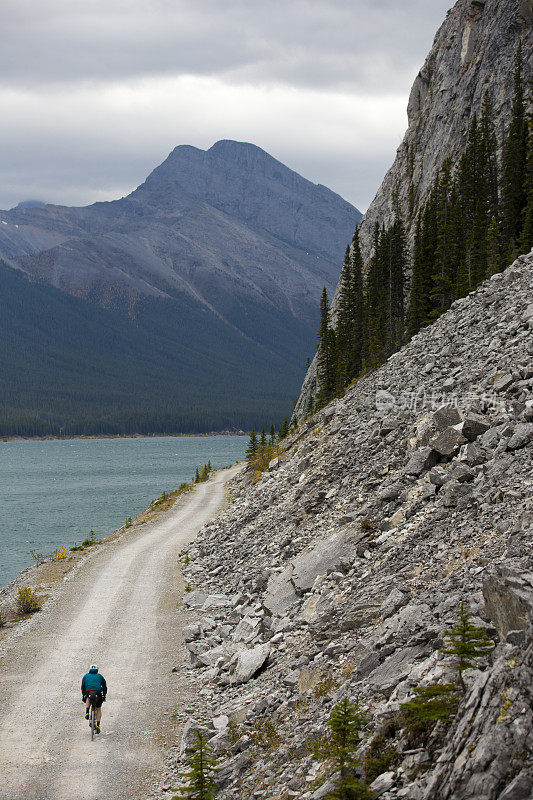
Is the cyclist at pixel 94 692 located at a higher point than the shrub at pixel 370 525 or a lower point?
lower

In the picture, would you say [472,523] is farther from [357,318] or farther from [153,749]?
[357,318]

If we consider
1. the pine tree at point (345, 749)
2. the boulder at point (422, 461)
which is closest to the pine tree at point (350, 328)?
the boulder at point (422, 461)

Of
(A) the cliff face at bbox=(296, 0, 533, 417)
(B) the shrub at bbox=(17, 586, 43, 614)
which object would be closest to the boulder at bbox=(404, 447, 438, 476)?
(B) the shrub at bbox=(17, 586, 43, 614)

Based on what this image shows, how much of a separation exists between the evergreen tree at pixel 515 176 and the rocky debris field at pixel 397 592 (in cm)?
2779

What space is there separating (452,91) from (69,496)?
83.5 meters

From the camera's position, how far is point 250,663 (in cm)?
1866

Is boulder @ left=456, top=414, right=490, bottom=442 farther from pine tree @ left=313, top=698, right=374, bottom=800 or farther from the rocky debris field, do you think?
pine tree @ left=313, top=698, right=374, bottom=800

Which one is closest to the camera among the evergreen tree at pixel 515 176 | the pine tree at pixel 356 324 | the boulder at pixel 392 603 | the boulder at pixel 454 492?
the boulder at pixel 392 603

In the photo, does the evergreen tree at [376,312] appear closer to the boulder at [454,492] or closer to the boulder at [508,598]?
the boulder at [454,492]

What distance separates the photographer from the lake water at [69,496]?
2518 inches

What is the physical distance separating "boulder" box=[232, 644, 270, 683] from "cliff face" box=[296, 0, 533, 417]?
242ft

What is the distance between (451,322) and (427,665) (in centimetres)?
2751

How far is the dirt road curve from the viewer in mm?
15469

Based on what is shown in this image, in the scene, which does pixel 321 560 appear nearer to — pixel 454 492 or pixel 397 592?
pixel 454 492
